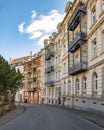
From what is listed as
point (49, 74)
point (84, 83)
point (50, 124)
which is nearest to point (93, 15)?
point (84, 83)

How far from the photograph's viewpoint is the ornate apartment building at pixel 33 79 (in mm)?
80375

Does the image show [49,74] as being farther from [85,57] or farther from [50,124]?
[50,124]

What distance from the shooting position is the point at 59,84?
188ft

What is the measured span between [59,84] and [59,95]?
7.44 ft

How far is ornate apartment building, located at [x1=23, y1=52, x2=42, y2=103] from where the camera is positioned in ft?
264

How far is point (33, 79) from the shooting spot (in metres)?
84.1

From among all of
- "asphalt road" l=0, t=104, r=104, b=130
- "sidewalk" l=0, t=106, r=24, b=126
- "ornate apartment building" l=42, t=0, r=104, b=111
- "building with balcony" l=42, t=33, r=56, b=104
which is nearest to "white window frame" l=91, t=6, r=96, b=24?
"ornate apartment building" l=42, t=0, r=104, b=111

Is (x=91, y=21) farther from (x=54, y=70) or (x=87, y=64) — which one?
(x=54, y=70)

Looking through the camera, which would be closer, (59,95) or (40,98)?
(59,95)

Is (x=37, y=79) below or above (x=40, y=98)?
above

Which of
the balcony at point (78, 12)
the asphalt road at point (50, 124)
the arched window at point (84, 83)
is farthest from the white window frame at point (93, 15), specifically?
the asphalt road at point (50, 124)

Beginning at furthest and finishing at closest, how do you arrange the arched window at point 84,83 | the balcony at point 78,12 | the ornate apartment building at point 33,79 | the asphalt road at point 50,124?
the ornate apartment building at point 33,79, the arched window at point 84,83, the balcony at point 78,12, the asphalt road at point 50,124

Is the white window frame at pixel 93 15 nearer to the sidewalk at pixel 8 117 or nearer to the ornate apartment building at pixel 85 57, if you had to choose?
the ornate apartment building at pixel 85 57

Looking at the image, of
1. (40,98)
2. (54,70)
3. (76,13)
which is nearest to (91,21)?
(76,13)
